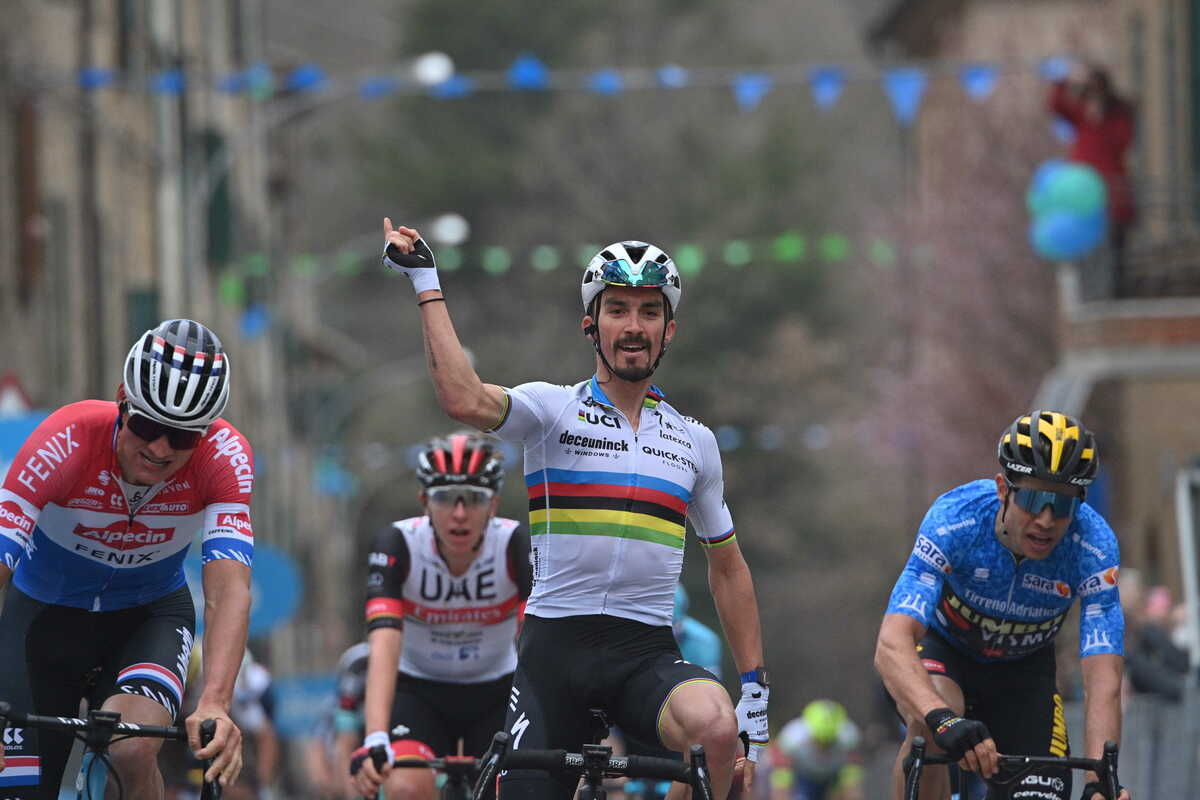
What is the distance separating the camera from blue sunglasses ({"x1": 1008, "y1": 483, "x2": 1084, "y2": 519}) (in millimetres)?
8383

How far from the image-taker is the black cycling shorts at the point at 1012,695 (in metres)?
8.84

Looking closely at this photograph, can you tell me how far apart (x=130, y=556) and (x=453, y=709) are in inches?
117

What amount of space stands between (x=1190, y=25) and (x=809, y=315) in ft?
99.3

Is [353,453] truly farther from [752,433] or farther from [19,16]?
[19,16]

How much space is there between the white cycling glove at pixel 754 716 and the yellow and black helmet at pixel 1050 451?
122 cm

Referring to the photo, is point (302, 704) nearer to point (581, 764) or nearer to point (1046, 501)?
point (1046, 501)

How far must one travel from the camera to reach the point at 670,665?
7.73m

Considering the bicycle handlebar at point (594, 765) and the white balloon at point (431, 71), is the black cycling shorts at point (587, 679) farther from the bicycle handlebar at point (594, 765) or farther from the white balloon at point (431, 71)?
the white balloon at point (431, 71)

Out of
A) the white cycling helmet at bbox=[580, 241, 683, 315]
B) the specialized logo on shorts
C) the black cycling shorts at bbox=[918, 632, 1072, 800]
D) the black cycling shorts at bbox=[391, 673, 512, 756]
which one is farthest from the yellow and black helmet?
the black cycling shorts at bbox=[391, 673, 512, 756]

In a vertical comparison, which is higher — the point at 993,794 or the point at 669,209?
the point at 669,209

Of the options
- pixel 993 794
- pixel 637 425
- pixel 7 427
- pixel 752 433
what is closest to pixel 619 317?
pixel 637 425

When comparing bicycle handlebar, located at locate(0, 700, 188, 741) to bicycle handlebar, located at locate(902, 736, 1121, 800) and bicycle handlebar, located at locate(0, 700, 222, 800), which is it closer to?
bicycle handlebar, located at locate(0, 700, 222, 800)

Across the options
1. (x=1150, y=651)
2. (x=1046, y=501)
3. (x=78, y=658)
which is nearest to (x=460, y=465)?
(x=78, y=658)

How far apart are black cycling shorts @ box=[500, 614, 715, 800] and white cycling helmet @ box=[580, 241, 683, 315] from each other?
109cm
